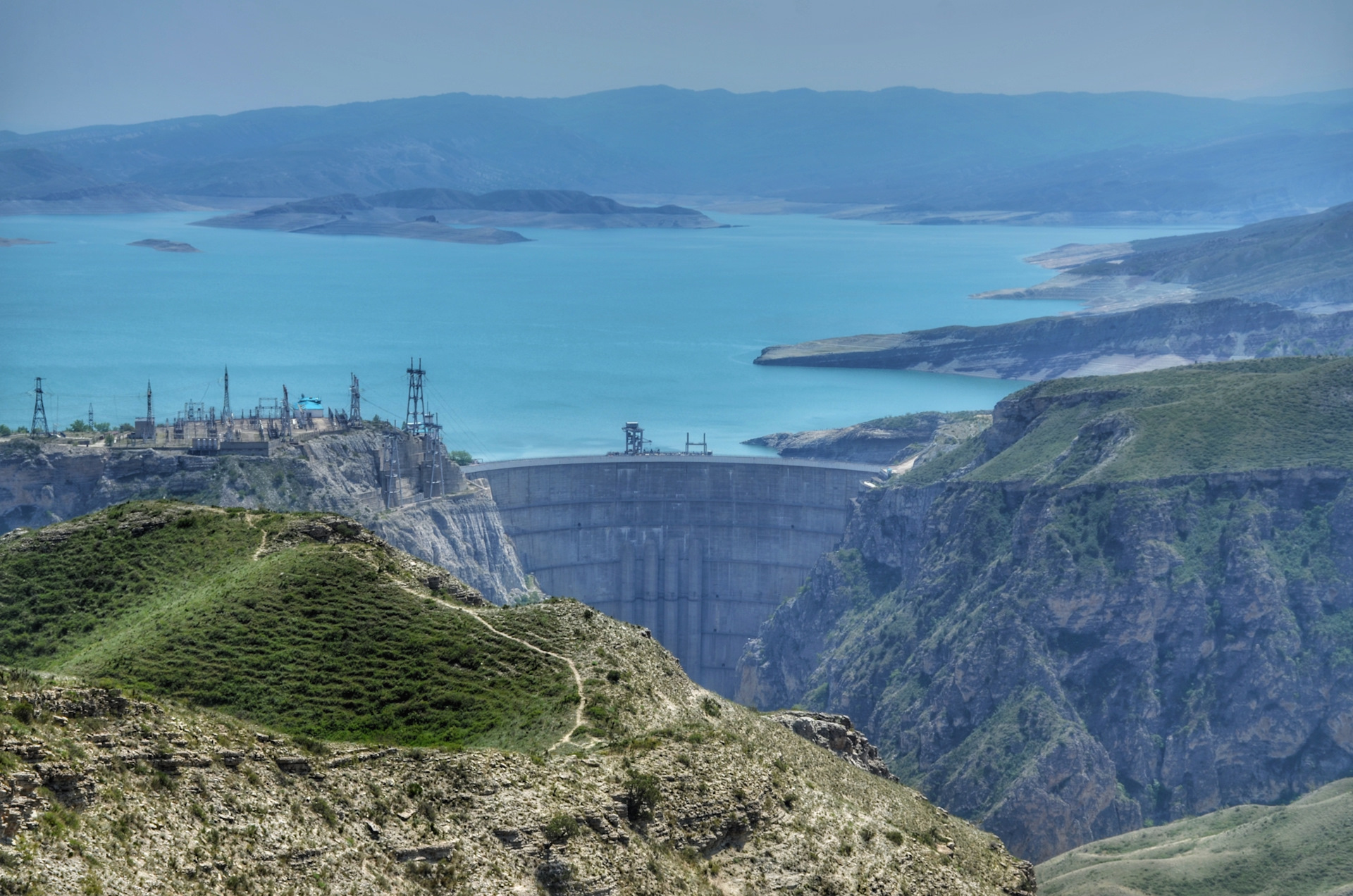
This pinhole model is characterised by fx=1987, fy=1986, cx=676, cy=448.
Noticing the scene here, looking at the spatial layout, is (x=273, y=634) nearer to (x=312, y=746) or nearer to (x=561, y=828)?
(x=312, y=746)

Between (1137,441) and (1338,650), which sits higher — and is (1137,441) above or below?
above

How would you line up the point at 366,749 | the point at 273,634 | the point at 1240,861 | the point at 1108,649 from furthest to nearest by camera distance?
the point at 1108,649 < the point at 1240,861 < the point at 273,634 < the point at 366,749

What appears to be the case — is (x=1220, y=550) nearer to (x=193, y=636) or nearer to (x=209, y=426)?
(x=209, y=426)

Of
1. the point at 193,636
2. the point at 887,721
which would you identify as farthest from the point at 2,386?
the point at 193,636

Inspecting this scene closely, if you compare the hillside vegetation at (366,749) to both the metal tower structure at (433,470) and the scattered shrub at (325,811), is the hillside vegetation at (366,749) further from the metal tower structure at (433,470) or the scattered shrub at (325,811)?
the metal tower structure at (433,470)

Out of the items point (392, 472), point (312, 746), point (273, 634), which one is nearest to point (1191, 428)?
point (392, 472)

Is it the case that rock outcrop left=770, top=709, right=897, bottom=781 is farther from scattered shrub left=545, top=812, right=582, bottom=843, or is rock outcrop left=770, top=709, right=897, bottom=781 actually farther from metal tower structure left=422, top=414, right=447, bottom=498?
metal tower structure left=422, top=414, right=447, bottom=498
